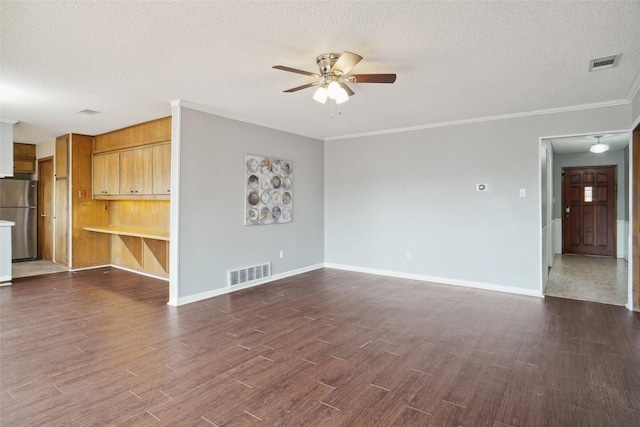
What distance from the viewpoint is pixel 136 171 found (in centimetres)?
566

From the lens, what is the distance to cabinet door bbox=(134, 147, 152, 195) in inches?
214

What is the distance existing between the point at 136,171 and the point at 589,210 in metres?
9.98

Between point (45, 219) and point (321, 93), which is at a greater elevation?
point (321, 93)

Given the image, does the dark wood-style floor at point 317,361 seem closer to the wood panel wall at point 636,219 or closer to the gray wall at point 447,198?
the wood panel wall at point 636,219

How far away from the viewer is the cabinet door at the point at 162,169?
16.7 ft

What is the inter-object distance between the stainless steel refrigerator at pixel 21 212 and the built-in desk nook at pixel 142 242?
6.90 ft

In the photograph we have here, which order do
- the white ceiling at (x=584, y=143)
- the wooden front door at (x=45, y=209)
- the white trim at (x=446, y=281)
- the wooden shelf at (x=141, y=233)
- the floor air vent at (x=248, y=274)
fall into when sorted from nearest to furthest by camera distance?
the white trim at (x=446, y=281) → the floor air vent at (x=248, y=274) → the wooden shelf at (x=141, y=233) → the white ceiling at (x=584, y=143) → the wooden front door at (x=45, y=209)

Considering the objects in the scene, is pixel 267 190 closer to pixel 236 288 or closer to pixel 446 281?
pixel 236 288

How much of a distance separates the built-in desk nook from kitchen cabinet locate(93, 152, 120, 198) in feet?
2.27

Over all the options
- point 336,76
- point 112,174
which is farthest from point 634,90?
point 112,174

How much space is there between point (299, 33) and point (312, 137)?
13.3ft

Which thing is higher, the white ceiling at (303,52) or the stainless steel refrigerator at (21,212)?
the white ceiling at (303,52)

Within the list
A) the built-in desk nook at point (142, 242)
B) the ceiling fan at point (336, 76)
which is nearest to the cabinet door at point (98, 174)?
the built-in desk nook at point (142, 242)

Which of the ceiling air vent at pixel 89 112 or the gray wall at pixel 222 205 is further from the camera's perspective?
the ceiling air vent at pixel 89 112
